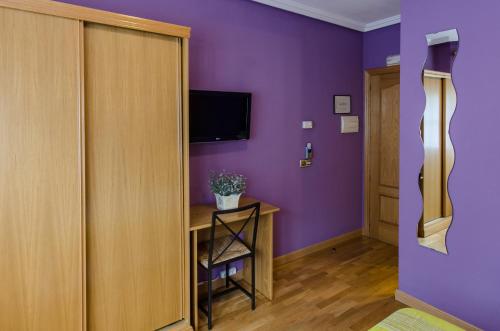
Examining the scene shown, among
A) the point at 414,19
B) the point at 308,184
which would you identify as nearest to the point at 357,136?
the point at 308,184

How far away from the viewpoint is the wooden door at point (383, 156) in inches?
161

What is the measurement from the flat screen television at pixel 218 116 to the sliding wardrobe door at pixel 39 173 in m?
0.99

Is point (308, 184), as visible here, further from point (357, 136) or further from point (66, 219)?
point (66, 219)

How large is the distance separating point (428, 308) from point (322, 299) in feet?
2.61

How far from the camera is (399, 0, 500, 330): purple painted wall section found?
2256 mm

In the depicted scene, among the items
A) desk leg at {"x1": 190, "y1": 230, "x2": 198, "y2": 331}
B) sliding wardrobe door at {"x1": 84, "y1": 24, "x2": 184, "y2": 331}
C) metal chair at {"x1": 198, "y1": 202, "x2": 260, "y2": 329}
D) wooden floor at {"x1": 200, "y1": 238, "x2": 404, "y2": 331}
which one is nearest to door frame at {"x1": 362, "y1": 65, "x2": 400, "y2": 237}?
wooden floor at {"x1": 200, "y1": 238, "x2": 404, "y2": 331}

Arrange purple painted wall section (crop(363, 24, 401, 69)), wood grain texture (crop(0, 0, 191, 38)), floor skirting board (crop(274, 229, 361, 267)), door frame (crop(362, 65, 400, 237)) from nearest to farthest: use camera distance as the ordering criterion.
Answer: wood grain texture (crop(0, 0, 191, 38)) → floor skirting board (crop(274, 229, 361, 267)) → purple painted wall section (crop(363, 24, 401, 69)) → door frame (crop(362, 65, 400, 237))

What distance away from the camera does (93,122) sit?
195 cm

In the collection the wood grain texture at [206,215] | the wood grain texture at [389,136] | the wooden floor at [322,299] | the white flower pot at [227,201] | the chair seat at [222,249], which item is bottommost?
the wooden floor at [322,299]

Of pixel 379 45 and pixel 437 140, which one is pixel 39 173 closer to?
pixel 437 140

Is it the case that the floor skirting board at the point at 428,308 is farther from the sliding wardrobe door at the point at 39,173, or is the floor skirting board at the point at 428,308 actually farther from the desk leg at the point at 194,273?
the sliding wardrobe door at the point at 39,173

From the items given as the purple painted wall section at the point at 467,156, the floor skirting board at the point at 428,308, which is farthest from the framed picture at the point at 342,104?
the floor skirting board at the point at 428,308

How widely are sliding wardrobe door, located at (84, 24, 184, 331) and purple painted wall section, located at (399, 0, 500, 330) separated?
1.78 metres

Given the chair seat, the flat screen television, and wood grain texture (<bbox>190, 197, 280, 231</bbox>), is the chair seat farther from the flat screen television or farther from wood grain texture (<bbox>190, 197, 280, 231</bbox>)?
the flat screen television
